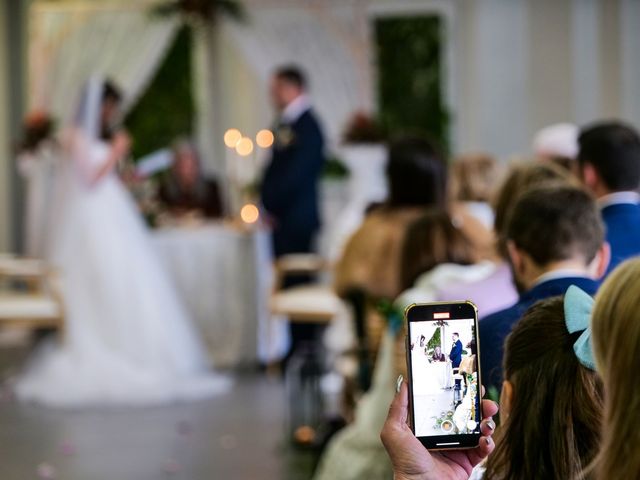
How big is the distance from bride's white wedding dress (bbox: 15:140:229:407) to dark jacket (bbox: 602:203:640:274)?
352 centimetres

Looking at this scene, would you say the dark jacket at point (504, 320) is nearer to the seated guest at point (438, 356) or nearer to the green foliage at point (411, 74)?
the seated guest at point (438, 356)

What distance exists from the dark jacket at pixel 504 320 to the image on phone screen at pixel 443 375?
2.46ft

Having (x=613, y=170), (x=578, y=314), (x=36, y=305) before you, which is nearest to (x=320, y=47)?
(x=36, y=305)

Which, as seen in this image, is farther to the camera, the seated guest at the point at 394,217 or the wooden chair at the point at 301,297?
the wooden chair at the point at 301,297

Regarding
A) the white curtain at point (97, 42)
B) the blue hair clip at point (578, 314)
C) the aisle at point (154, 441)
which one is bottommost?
the aisle at point (154, 441)

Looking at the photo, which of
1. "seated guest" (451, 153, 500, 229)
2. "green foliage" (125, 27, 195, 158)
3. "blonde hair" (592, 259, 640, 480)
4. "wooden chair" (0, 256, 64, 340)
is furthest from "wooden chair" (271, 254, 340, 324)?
"blonde hair" (592, 259, 640, 480)

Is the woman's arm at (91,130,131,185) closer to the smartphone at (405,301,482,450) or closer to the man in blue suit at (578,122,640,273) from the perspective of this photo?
the man in blue suit at (578,122,640,273)

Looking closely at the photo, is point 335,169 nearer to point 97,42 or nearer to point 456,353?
point 97,42

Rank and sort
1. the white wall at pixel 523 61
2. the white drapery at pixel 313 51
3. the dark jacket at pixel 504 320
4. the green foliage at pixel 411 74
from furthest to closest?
the green foliage at pixel 411 74
the white drapery at pixel 313 51
the white wall at pixel 523 61
the dark jacket at pixel 504 320

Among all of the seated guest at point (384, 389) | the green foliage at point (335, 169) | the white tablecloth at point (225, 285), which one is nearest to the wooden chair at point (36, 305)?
the white tablecloth at point (225, 285)

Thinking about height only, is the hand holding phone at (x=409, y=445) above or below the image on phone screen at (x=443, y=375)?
below

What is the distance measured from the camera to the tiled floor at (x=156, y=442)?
194 inches

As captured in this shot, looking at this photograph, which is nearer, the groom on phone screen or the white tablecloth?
the groom on phone screen

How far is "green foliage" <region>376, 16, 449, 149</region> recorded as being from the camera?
9.62m
